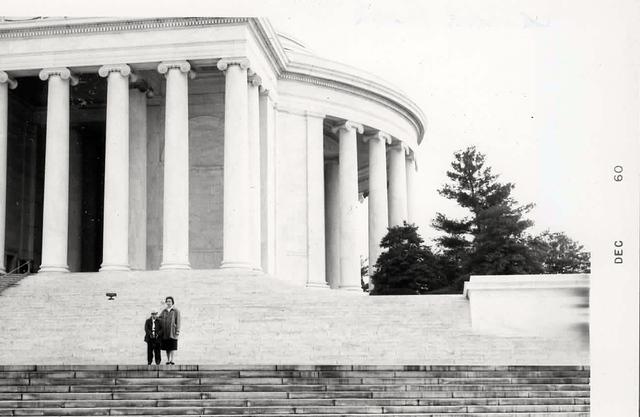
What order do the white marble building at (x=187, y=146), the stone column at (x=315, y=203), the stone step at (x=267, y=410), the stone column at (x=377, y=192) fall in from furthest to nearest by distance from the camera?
the stone column at (x=377, y=192) → the stone column at (x=315, y=203) → the white marble building at (x=187, y=146) → the stone step at (x=267, y=410)

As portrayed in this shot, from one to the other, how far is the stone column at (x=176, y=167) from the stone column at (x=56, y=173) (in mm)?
5823

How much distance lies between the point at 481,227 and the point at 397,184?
28610mm

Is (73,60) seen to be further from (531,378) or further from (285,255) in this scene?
(531,378)

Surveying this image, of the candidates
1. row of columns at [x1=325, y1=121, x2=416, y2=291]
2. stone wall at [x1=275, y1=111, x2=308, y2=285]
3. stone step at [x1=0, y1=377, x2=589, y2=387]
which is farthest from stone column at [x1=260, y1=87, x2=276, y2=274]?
stone step at [x1=0, y1=377, x2=589, y2=387]

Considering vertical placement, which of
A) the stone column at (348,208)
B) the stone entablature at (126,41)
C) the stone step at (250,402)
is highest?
the stone entablature at (126,41)

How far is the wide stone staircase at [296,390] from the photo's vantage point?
25.2 m

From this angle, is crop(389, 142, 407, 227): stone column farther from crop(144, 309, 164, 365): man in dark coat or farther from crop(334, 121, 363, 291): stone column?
crop(144, 309, 164, 365): man in dark coat

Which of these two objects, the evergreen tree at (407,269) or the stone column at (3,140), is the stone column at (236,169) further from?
the stone column at (3,140)

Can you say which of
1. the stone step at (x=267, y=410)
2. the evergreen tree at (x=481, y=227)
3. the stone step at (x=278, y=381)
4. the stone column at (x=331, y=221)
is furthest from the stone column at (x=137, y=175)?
the stone step at (x=267, y=410)

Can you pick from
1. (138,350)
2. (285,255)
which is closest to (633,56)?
(138,350)

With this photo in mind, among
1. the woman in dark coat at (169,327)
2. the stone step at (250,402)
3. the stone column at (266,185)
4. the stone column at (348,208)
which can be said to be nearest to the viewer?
the stone step at (250,402)

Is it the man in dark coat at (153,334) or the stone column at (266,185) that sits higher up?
the stone column at (266,185)

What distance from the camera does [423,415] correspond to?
80.8 ft

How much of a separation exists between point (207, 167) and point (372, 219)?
53.5ft
